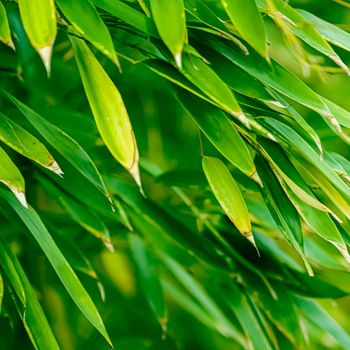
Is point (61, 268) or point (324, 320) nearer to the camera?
point (61, 268)

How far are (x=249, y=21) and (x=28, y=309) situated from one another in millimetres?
292

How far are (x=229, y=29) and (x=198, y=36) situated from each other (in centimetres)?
3

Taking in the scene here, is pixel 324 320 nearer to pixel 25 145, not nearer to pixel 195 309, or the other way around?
pixel 195 309

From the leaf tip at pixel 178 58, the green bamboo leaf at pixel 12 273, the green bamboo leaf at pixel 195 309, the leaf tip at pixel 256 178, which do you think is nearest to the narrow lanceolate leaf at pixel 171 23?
the leaf tip at pixel 178 58

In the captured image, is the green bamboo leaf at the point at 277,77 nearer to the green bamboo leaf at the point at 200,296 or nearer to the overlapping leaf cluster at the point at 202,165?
the overlapping leaf cluster at the point at 202,165

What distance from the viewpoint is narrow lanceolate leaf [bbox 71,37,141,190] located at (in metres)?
0.60

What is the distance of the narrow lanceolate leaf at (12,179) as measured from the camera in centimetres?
59

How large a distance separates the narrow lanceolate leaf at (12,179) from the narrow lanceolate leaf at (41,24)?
9 centimetres

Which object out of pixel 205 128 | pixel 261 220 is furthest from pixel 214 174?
pixel 261 220

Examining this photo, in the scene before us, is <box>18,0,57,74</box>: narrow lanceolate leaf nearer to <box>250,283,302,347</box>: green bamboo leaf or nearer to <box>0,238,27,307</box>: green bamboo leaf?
<box>0,238,27,307</box>: green bamboo leaf

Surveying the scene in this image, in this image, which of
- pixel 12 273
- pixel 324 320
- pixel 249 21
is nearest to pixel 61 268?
pixel 12 273

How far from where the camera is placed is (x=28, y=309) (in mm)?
680

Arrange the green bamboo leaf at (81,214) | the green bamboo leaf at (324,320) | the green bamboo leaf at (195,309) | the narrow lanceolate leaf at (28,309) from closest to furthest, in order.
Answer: the narrow lanceolate leaf at (28,309) → the green bamboo leaf at (81,214) → the green bamboo leaf at (324,320) → the green bamboo leaf at (195,309)

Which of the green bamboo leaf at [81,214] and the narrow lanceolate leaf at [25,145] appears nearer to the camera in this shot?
the narrow lanceolate leaf at [25,145]
